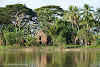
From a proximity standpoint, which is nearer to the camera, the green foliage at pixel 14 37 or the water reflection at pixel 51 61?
the water reflection at pixel 51 61

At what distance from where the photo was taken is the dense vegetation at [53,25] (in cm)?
4053

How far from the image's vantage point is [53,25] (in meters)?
41.3

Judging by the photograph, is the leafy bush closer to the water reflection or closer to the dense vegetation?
the dense vegetation

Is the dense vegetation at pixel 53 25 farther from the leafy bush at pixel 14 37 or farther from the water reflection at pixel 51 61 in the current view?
the water reflection at pixel 51 61

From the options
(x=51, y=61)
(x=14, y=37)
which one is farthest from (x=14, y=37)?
(x=51, y=61)

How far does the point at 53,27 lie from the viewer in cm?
4088

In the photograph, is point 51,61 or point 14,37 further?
point 14,37

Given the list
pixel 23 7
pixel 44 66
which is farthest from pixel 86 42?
pixel 44 66

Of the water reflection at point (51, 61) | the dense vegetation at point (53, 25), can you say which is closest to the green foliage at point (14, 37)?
the dense vegetation at point (53, 25)

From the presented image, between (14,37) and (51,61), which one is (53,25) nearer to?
(14,37)

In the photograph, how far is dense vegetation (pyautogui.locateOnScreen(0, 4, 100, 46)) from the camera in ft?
133

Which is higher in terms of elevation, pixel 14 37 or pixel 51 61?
pixel 51 61

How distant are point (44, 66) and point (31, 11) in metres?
36.3

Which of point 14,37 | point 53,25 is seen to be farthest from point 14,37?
point 53,25
